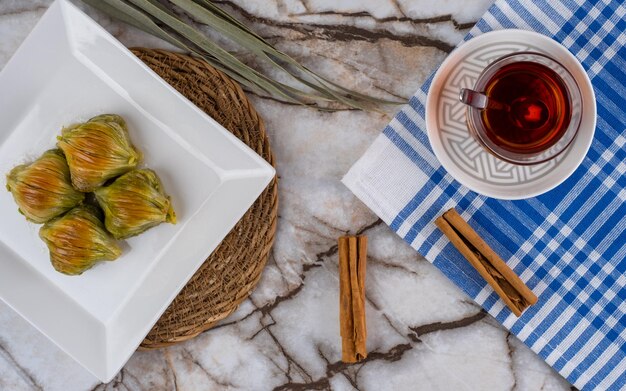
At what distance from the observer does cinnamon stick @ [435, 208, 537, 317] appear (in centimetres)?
82

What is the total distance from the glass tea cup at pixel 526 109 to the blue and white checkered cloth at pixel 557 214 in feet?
0.23

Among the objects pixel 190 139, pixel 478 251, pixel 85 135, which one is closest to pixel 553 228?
pixel 478 251

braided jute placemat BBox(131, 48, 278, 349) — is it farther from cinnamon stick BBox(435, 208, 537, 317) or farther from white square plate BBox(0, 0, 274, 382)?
cinnamon stick BBox(435, 208, 537, 317)

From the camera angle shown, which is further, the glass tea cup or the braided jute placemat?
the braided jute placemat

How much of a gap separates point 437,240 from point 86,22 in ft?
1.63

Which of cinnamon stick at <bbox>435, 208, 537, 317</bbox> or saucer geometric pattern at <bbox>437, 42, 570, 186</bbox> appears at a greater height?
saucer geometric pattern at <bbox>437, 42, 570, 186</bbox>

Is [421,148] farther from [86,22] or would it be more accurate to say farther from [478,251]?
[86,22]

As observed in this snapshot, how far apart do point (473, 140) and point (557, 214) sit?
0.46 feet

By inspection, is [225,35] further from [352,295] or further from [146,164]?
[352,295]

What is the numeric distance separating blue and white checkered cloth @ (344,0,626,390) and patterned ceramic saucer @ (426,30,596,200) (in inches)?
1.6

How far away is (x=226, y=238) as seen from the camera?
2.87 ft

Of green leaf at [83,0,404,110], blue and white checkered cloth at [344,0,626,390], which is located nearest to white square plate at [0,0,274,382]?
green leaf at [83,0,404,110]

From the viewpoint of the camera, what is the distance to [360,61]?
88cm

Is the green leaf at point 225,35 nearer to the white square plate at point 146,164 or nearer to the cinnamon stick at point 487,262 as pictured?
the white square plate at point 146,164
